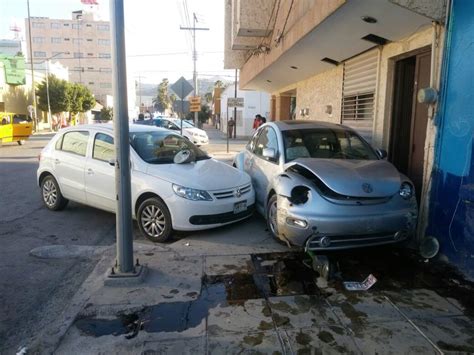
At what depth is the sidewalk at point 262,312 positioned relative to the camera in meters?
3.16

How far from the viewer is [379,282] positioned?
4262mm

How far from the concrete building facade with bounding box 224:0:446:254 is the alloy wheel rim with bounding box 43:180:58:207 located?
524 cm

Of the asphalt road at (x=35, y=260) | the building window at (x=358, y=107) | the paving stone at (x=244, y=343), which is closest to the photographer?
the paving stone at (x=244, y=343)

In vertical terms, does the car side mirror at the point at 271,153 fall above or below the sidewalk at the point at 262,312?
above

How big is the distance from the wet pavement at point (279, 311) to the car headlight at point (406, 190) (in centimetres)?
79

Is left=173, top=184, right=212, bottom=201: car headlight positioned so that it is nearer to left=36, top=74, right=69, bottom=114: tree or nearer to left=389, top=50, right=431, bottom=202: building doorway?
left=389, top=50, right=431, bottom=202: building doorway

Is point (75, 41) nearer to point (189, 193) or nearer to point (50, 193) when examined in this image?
point (50, 193)

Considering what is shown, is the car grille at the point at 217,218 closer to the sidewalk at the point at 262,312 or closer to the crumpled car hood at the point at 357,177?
the sidewalk at the point at 262,312

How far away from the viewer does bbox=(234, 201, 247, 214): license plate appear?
234 inches

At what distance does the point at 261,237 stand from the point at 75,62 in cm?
9902

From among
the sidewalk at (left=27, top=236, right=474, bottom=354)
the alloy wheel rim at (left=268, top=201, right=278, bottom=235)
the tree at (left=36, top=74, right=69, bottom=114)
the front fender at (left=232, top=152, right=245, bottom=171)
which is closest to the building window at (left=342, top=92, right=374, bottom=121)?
the front fender at (left=232, top=152, right=245, bottom=171)

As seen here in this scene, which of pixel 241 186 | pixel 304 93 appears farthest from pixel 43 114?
pixel 241 186

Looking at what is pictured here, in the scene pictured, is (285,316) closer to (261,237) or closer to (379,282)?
(379,282)

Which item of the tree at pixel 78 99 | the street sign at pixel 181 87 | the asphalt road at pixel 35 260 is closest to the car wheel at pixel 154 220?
the asphalt road at pixel 35 260
